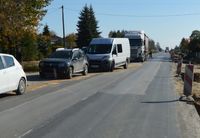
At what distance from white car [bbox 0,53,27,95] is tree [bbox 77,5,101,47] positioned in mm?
81013

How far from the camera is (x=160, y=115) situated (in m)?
12.3

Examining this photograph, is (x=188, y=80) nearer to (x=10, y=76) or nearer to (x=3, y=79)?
(x=10, y=76)

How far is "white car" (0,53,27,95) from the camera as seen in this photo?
16.3 metres

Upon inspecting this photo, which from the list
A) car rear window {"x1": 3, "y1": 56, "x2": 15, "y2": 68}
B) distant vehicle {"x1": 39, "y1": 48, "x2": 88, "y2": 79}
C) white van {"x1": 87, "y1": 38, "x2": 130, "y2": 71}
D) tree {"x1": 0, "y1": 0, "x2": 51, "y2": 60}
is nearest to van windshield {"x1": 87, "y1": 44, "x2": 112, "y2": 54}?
white van {"x1": 87, "y1": 38, "x2": 130, "y2": 71}

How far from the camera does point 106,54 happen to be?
35.7m

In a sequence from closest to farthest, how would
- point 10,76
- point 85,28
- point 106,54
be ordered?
1. point 10,76
2. point 106,54
3. point 85,28

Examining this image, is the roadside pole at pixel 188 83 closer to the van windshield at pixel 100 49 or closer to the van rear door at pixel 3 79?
the van rear door at pixel 3 79

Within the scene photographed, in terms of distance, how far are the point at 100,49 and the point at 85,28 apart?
64296 millimetres

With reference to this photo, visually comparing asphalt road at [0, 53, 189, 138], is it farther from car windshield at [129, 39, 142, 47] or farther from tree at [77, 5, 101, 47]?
tree at [77, 5, 101, 47]

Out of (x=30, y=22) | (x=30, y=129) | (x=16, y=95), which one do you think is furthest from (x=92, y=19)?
(x=30, y=129)

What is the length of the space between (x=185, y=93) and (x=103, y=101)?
119 inches

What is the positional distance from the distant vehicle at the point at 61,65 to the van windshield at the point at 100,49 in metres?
6.77

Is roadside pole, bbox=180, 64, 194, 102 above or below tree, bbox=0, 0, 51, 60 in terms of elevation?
below

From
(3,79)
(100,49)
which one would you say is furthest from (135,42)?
(3,79)
